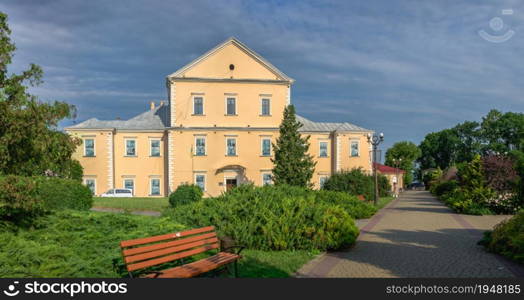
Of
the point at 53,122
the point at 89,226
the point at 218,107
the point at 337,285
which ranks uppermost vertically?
the point at 218,107

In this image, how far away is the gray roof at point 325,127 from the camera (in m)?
41.9

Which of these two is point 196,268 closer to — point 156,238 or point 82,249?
point 156,238

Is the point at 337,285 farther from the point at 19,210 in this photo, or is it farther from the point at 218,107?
the point at 218,107

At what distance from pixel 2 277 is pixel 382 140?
25.3 metres

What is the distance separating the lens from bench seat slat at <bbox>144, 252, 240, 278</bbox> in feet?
20.4

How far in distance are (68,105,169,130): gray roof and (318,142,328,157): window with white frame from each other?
566 inches

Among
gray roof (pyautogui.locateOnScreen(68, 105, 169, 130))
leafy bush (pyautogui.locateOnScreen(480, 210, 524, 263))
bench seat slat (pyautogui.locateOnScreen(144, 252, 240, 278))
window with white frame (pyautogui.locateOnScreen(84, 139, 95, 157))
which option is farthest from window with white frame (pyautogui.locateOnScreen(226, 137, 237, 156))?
bench seat slat (pyautogui.locateOnScreen(144, 252, 240, 278))

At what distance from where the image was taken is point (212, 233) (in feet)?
26.8

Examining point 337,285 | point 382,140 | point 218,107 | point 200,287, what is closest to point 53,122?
point 200,287

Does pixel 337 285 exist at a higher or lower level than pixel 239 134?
lower

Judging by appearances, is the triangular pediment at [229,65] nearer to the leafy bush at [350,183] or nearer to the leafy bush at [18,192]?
the leafy bush at [350,183]

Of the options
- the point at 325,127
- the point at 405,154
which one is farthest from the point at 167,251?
the point at 405,154

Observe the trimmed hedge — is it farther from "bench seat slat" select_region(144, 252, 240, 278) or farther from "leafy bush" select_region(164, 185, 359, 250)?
"leafy bush" select_region(164, 185, 359, 250)

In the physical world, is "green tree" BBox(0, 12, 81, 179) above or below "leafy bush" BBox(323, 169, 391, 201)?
above
